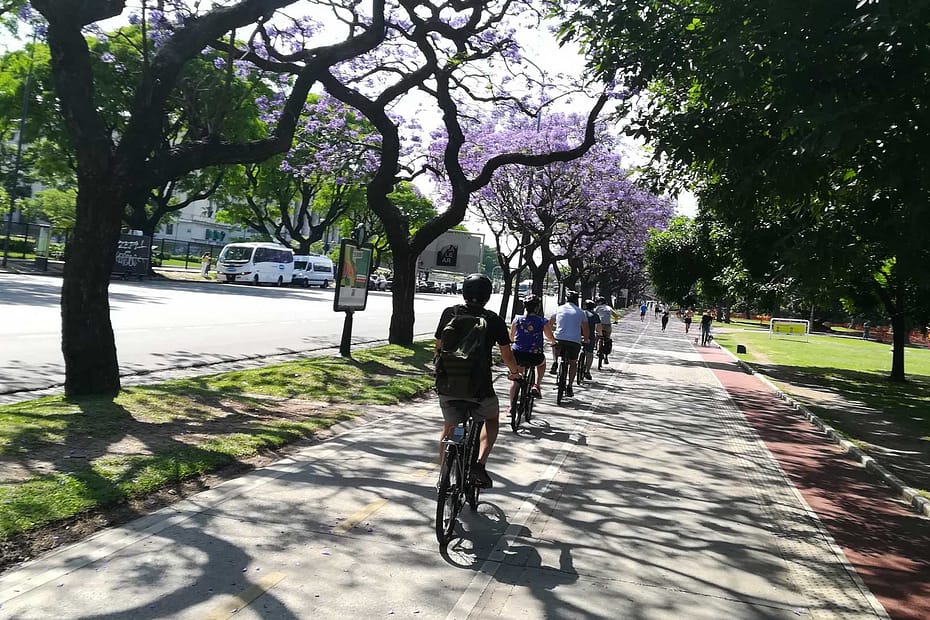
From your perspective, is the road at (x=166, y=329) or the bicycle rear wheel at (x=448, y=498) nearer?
the bicycle rear wheel at (x=448, y=498)

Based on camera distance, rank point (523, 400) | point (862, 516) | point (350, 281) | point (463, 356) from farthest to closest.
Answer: point (350, 281) < point (523, 400) < point (862, 516) < point (463, 356)

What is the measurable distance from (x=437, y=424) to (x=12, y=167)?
5126 centimetres

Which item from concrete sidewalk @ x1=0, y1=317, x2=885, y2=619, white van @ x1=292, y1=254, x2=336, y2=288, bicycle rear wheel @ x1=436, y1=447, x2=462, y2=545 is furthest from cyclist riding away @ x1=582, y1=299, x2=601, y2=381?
white van @ x1=292, y1=254, x2=336, y2=288

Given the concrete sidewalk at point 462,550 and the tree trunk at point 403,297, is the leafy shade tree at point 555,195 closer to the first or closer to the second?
the tree trunk at point 403,297

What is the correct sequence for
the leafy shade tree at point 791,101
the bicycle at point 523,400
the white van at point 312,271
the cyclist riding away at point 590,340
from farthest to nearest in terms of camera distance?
the white van at point 312,271 < the cyclist riding away at point 590,340 < the bicycle at point 523,400 < the leafy shade tree at point 791,101

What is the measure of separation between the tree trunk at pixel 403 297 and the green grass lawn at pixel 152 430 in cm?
591

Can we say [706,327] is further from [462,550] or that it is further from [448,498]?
[462,550]

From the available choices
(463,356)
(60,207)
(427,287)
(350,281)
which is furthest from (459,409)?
(427,287)

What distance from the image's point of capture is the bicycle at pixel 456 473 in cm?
529

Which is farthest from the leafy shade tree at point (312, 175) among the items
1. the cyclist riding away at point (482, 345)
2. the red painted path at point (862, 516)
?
the cyclist riding away at point (482, 345)

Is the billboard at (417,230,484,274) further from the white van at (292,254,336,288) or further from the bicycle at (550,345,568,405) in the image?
the white van at (292,254,336,288)

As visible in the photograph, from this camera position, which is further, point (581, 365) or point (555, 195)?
point (555, 195)

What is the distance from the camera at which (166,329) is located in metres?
17.9

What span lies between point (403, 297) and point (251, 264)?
33.6m
